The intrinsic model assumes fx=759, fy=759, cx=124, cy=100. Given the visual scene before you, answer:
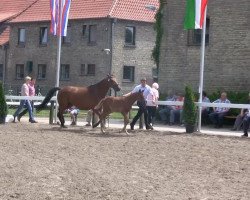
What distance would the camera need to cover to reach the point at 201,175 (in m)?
14.3

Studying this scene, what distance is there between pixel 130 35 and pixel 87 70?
3972 mm

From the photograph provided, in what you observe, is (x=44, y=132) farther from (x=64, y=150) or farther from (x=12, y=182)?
(x=12, y=182)

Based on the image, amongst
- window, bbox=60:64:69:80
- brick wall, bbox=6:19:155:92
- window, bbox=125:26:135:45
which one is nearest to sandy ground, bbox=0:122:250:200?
brick wall, bbox=6:19:155:92

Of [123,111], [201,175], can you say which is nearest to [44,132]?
[123,111]

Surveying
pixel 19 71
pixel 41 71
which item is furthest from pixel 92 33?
pixel 19 71

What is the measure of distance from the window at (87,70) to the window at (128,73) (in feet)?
7.46

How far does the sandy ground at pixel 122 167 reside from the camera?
40.9ft

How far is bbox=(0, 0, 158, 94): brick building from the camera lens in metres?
52.8

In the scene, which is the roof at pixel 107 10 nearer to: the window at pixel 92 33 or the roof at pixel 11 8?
the window at pixel 92 33

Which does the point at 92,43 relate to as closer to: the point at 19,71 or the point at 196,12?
the point at 19,71

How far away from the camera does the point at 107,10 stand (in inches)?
2060

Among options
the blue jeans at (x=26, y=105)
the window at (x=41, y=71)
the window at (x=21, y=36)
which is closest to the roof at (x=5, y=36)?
the window at (x=21, y=36)

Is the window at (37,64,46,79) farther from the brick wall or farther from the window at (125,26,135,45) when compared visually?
the window at (125,26,135,45)

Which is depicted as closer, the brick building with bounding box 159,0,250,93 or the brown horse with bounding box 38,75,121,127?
the brown horse with bounding box 38,75,121,127
